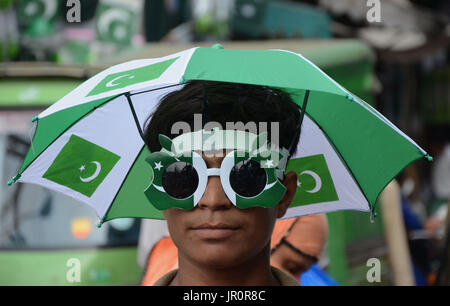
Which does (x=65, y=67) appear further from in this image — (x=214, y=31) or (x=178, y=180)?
(x=214, y=31)

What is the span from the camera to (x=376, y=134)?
9.06 feet

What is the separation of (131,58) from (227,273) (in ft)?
13.4

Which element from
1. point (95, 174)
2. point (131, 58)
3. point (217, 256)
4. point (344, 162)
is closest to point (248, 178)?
point (217, 256)

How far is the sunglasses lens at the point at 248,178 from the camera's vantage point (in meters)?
2.48

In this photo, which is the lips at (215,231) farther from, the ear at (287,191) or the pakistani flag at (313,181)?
the pakistani flag at (313,181)

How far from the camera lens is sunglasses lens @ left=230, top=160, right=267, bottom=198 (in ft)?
8.15

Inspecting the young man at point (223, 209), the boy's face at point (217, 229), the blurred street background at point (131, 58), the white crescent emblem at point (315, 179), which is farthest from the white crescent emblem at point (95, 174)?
the blurred street background at point (131, 58)

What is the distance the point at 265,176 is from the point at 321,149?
20.4 inches

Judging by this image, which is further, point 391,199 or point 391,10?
point 391,10

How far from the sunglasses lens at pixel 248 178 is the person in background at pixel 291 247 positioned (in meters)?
0.89

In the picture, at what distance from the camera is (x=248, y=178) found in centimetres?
250
